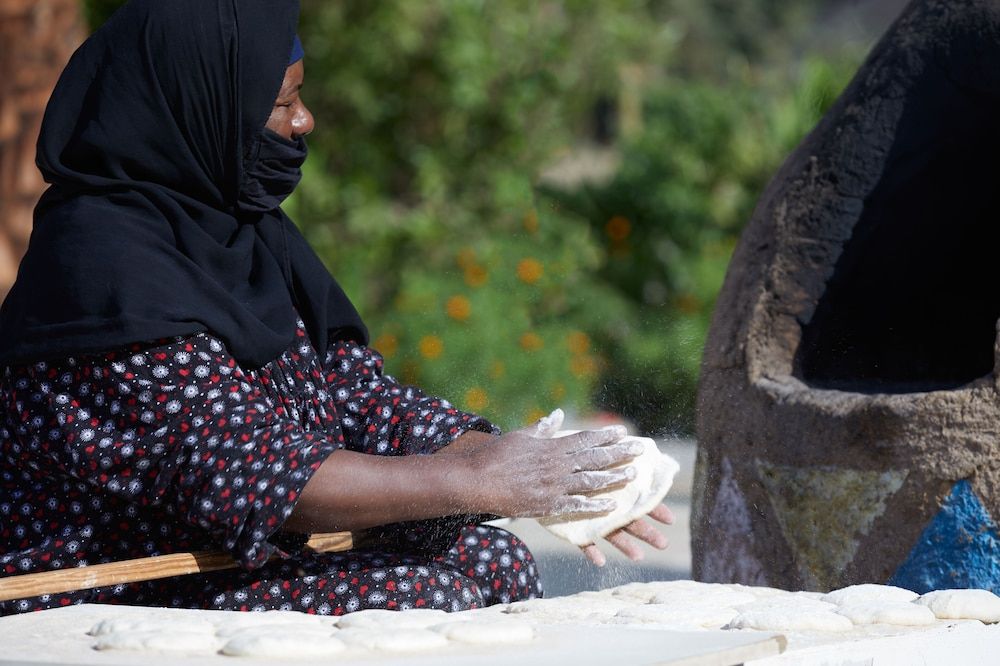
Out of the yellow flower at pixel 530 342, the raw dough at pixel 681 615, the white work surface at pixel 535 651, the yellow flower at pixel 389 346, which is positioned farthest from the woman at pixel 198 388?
the yellow flower at pixel 530 342

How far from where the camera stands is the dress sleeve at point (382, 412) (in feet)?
8.68

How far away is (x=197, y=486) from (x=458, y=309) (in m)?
4.64

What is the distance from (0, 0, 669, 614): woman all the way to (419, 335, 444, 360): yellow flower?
3951 mm

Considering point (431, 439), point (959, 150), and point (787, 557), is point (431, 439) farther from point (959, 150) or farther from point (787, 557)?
point (959, 150)

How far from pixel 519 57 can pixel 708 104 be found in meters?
1.84

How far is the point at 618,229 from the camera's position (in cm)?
895

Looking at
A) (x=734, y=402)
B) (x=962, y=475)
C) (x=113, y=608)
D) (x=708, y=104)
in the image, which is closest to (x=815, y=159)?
(x=734, y=402)

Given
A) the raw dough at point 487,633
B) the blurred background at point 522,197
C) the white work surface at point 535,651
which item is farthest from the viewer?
the blurred background at point 522,197

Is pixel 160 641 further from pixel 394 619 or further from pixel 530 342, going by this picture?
pixel 530 342

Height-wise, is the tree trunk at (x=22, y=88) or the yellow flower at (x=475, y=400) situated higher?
the tree trunk at (x=22, y=88)

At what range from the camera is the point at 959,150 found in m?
3.44

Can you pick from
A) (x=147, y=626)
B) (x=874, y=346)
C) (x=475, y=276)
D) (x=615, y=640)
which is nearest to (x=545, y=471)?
(x=615, y=640)

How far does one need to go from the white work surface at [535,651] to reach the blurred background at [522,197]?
4.60 meters

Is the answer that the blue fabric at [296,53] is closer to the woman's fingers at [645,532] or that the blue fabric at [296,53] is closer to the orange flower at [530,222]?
the woman's fingers at [645,532]
